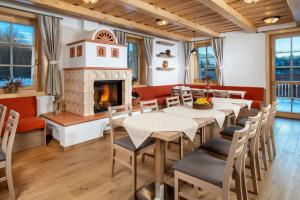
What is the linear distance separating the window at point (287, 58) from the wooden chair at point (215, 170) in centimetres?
473

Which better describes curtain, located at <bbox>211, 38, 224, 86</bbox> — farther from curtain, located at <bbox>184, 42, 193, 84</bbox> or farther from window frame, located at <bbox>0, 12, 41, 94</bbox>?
window frame, located at <bbox>0, 12, 41, 94</bbox>

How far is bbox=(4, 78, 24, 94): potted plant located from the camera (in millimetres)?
3486

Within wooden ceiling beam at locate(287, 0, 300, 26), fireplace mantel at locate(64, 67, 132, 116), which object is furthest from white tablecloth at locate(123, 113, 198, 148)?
wooden ceiling beam at locate(287, 0, 300, 26)

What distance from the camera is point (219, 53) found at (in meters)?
6.12

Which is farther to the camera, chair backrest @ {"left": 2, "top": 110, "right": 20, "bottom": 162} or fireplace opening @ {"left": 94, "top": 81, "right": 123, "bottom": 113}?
fireplace opening @ {"left": 94, "top": 81, "right": 123, "bottom": 113}

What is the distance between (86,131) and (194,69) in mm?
4771

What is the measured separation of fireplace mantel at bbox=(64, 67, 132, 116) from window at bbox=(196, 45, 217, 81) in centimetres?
351

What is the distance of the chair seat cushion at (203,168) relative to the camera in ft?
4.78

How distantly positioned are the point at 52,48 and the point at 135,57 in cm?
249

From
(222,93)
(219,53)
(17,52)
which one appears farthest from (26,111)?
(219,53)

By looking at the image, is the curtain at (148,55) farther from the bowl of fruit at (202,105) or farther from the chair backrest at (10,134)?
the chair backrest at (10,134)

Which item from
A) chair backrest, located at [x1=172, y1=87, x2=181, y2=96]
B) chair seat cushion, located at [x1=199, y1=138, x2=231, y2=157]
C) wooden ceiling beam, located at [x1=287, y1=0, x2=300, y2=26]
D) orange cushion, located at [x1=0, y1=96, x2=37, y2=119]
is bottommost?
chair seat cushion, located at [x1=199, y1=138, x2=231, y2=157]

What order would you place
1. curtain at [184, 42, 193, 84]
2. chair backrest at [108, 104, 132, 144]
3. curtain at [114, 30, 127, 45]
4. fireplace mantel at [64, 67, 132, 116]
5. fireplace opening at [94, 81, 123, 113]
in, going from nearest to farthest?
chair backrest at [108, 104, 132, 144] < fireplace mantel at [64, 67, 132, 116] < fireplace opening at [94, 81, 123, 113] < curtain at [114, 30, 127, 45] < curtain at [184, 42, 193, 84]

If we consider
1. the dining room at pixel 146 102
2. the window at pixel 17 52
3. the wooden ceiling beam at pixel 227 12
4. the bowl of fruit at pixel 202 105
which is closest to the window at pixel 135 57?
the dining room at pixel 146 102
